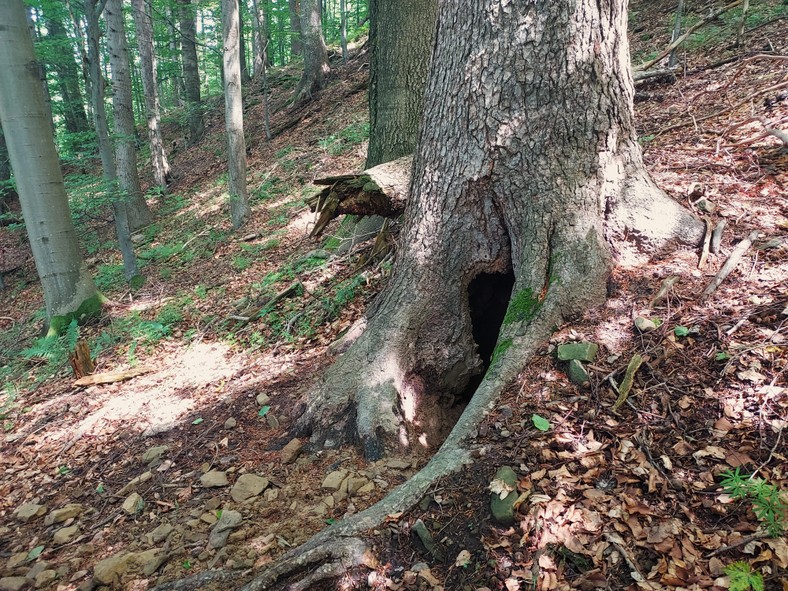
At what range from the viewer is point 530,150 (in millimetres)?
3090

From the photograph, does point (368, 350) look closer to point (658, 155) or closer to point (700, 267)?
point (700, 267)

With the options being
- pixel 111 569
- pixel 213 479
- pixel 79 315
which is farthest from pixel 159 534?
pixel 79 315

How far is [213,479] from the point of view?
11.0 ft

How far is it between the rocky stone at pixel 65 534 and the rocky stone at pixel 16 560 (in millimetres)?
170

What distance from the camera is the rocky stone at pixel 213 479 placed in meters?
3.31

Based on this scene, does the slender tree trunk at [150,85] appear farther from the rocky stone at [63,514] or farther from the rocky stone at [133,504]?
the rocky stone at [133,504]

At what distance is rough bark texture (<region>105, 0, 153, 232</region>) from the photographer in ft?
32.9

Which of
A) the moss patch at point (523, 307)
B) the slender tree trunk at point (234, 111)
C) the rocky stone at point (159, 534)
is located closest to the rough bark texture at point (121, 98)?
the slender tree trunk at point (234, 111)

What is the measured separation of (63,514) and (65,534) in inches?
10.2

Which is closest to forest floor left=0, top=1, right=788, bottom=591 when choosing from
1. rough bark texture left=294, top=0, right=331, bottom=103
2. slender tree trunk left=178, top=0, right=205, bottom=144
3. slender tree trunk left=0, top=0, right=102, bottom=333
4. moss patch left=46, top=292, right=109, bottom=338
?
moss patch left=46, top=292, right=109, bottom=338

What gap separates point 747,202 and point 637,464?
240cm

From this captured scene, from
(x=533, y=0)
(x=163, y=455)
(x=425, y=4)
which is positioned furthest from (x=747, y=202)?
(x=163, y=455)

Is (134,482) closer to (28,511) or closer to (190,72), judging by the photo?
(28,511)

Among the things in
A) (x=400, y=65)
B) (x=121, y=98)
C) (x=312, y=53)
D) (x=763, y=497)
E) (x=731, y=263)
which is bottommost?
(x=763, y=497)
